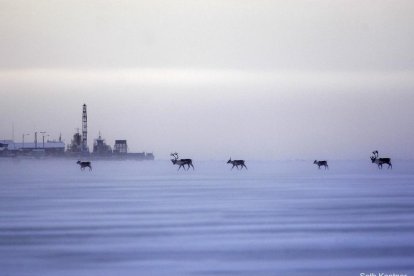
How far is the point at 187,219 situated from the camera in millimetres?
28344

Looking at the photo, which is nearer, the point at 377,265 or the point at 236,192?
the point at 377,265

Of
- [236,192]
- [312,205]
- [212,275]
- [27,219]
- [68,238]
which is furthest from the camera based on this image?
[236,192]

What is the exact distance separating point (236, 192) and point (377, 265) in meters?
24.4

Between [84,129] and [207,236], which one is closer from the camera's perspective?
[207,236]

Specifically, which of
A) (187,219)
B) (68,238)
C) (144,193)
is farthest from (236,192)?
(68,238)

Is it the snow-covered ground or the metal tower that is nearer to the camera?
the snow-covered ground

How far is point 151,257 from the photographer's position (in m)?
20.0

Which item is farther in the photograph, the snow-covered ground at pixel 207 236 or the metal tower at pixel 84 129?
the metal tower at pixel 84 129

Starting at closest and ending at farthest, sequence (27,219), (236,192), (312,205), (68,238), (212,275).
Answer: (212,275) < (68,238) < (27,219) < (312,205) < (236,192)

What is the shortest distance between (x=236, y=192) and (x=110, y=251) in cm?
2242

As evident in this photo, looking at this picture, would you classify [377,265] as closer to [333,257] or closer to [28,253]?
[333,257]

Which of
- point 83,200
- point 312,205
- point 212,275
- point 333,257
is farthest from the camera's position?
point 83,200

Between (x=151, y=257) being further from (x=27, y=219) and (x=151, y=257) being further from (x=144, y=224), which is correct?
(x=27, y=219)

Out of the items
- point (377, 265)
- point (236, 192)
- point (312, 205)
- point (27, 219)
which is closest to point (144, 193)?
point (236, 192)
